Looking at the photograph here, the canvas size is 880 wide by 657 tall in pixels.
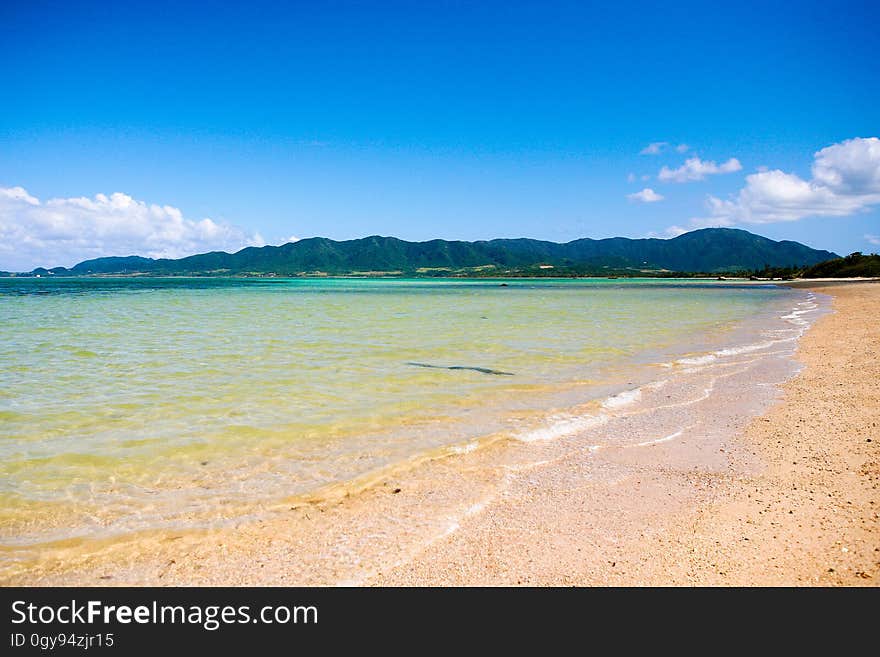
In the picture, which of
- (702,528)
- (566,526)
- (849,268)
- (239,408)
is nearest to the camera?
(702,528)

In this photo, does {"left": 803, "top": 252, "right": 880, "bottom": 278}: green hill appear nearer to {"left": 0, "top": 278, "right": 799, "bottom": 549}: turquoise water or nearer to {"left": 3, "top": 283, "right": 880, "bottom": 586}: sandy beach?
{"left": 0, "top": 278, "right": 799, "bottom": 549}: turquoise water

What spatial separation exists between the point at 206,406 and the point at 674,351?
16276 millimetres

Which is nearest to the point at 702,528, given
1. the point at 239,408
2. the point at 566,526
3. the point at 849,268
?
the point at 566,526

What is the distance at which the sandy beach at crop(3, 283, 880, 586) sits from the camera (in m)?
4.81

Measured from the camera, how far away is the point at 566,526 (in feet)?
18.7

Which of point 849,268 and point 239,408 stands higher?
point 849,268

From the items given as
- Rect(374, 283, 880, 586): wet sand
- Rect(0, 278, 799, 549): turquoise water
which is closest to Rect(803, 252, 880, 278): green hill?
Rect(0, 278, 799, 549): turquoise water

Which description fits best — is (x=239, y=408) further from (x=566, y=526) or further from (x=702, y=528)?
(x=702, y=528)

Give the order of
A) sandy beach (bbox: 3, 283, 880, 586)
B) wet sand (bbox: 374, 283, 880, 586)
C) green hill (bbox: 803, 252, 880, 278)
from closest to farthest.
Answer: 1. wet sand (bbox: 374, 283, 880, 586)
2. sandy beach (bbox: 3, 283, 880, 586)
3. green hill (bbox: 803, 252, 880, 278)

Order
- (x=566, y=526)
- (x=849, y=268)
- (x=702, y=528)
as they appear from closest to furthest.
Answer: (x=702, y=528), (x=566, y=526), (x=849, y=268)

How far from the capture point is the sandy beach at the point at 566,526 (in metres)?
4.81

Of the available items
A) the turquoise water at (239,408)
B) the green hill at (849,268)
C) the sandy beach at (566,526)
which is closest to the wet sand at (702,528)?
the sandy beach at (566,526)

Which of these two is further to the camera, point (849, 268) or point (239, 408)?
point (849, 268)
